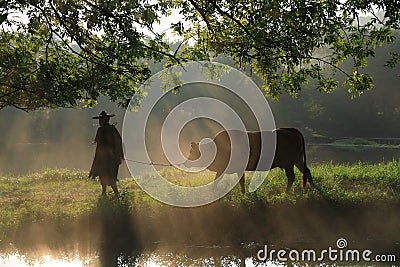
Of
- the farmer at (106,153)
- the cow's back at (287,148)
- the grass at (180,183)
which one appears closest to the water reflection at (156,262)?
the grass at (180,183)

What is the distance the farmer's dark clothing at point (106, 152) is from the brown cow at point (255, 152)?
2.13 metres

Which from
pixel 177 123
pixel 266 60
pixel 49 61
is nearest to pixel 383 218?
pixel 266 60

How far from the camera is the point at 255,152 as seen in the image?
13078mm

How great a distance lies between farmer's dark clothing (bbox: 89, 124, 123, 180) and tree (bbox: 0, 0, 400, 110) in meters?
1.05

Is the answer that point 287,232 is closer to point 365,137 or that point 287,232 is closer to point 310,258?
point 310,258

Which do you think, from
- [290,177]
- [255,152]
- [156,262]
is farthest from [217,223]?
[255,152]

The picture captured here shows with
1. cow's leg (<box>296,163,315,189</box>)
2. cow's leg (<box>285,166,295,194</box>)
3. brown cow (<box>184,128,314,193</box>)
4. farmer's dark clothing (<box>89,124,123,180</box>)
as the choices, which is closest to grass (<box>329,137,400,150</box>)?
cow's leg (<box>296,163,315,189</box>)

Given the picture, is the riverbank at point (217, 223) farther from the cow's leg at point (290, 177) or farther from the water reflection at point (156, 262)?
the water reflection at point (156, 262)

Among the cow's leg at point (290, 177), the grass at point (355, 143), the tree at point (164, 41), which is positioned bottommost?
the cow's leg at point (290, 177)

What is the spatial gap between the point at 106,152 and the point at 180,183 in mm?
2475

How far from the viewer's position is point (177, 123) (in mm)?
65750

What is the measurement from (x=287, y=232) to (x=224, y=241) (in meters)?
1.45

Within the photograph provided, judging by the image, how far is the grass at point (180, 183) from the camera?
37.2 feet

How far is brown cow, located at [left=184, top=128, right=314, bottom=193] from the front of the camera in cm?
1279
